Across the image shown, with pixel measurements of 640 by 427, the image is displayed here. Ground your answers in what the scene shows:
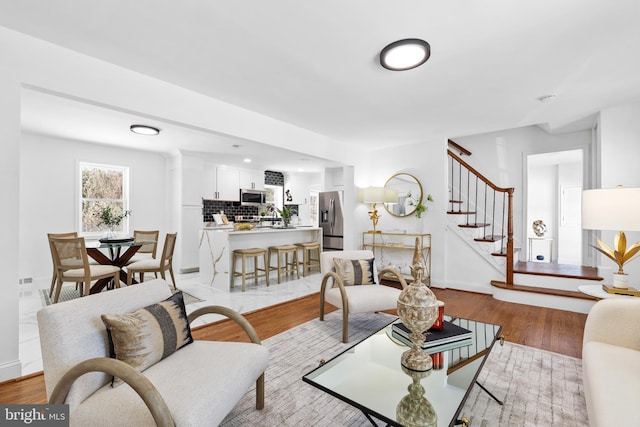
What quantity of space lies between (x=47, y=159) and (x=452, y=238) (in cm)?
671

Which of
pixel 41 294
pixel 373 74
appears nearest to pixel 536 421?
pixel 373 74

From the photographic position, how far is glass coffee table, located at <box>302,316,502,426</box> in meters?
1.31

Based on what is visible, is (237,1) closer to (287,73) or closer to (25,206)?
(287,73)

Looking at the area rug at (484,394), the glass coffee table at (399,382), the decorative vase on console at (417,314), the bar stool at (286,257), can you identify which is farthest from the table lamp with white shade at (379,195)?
the decorative vase on console at (417,314)

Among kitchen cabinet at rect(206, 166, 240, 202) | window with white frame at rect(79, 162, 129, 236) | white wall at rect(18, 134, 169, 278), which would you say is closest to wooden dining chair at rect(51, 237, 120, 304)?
white wall at rect(18, 134, 169, 278)

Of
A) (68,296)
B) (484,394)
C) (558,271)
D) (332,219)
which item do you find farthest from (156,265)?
(558,271)

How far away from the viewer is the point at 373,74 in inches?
106

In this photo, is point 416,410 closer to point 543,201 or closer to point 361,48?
point 361,48

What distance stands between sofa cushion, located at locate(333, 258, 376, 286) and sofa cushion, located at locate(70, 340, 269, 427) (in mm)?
1637

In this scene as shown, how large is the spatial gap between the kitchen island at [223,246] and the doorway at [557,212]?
17.0 feet

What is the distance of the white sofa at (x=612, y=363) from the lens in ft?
4.07

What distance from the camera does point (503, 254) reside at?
14.5ft

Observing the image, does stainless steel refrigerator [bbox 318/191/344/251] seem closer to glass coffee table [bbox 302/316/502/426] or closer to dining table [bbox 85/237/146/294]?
dining table [bbox 85/237/146/294]

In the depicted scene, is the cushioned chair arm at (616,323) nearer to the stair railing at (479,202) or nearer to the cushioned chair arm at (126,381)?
the cushioned chair arm at (126,381)
